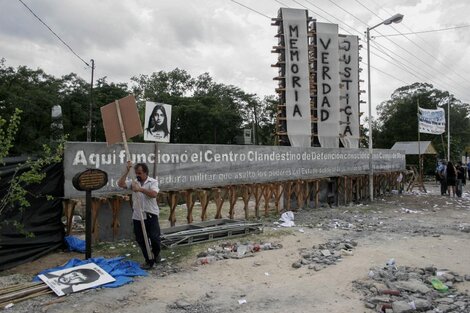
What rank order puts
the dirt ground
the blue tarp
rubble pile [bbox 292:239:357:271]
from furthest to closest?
rubble pile [bbox 292:239:357:271], the blue tarp, the dirt ground

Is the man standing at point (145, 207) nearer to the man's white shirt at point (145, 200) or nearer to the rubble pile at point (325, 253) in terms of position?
the man's white shirt at point (145, 200)

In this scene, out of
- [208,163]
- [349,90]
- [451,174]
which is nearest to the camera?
[208,163]

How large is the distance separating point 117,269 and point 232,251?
2366 millimetres

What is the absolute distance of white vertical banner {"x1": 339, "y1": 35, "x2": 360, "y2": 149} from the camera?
62.9 ft

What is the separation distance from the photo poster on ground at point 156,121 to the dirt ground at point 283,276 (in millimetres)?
2643

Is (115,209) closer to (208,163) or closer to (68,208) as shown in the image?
(68,208)

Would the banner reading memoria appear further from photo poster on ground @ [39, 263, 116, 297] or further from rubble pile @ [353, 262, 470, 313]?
rubble pile @ [353, 262, 470, 313]

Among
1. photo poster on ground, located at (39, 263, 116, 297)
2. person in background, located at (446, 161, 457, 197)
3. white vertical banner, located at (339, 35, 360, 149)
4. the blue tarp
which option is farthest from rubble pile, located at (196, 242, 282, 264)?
person in background, located at (446, 161, 457, 197)

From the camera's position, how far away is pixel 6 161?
700cm

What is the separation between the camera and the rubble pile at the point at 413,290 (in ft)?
16.3

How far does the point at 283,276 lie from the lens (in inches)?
258

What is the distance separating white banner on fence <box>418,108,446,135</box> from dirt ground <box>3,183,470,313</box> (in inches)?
589

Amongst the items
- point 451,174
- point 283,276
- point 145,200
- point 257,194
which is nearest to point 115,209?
point 145,200

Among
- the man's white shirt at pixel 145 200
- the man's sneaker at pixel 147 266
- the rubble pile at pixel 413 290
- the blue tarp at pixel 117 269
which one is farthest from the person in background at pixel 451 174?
the blue tarp at pixel 117 269
